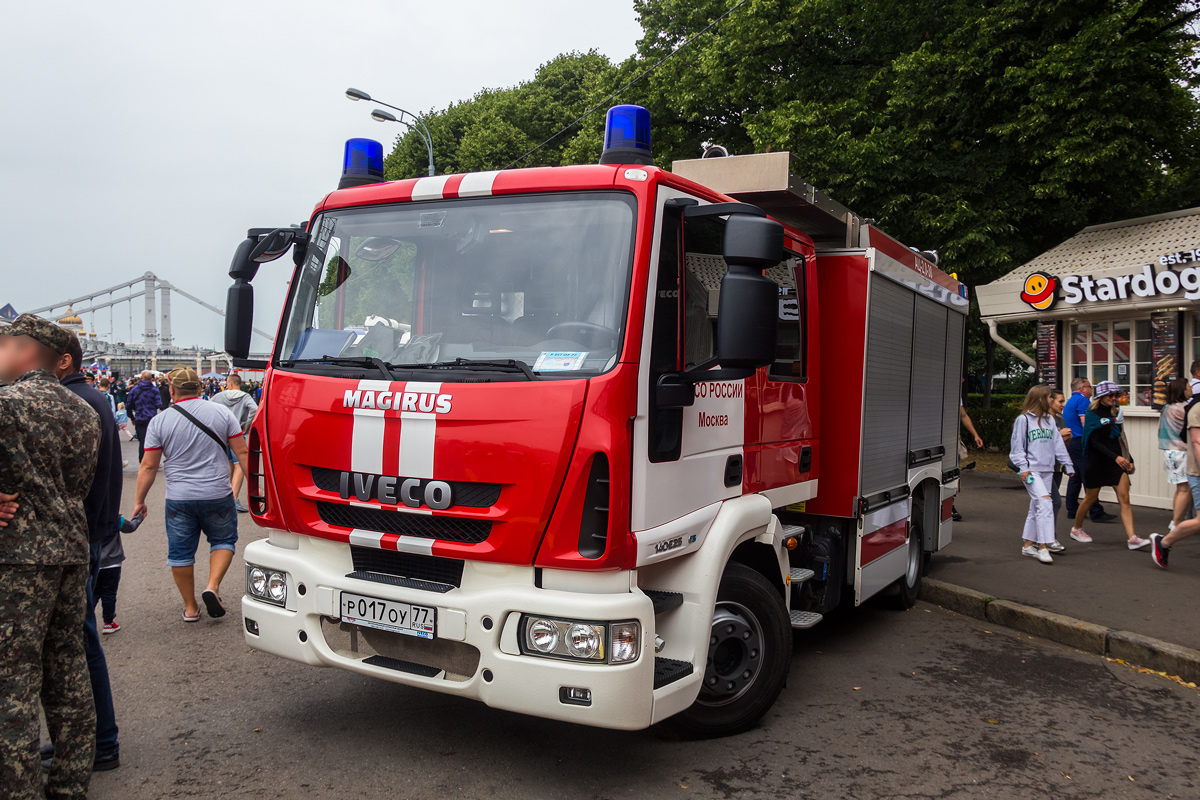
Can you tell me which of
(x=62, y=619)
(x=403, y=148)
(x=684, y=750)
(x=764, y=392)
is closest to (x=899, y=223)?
(x=764, y=392)

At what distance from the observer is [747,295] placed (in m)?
3.34

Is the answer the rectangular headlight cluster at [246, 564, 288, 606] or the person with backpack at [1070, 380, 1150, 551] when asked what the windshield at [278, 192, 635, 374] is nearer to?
the rectangular headlight cluster at [246, 564, 288, 606]

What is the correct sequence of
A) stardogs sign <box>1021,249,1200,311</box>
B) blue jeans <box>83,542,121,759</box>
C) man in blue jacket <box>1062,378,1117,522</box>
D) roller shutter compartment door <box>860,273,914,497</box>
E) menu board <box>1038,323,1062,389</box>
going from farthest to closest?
menu board <box>1038,323,1062,389</box>
stardogs sign <box>1021,249,1200,311</box>
man in blue jacket <box>1062,378,1117,522</box>
roller shutter compartment door <box>860,273,914,497</box>
blue jeans <box>83,542,121,759</box>

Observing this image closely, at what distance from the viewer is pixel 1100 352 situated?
12711 mm

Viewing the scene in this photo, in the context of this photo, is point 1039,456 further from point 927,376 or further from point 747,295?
point 747,295

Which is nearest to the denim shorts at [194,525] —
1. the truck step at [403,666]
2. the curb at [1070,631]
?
the truck step at [403,666]

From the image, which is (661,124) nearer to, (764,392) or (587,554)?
(764,392)

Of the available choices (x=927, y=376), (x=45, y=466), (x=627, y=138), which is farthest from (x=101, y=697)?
(x=927, y=376)

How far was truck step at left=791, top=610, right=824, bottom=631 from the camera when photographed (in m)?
4.77

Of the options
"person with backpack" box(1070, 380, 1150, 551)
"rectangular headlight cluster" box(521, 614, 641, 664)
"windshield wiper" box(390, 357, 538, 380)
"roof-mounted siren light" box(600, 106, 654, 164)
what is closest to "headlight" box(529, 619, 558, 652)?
"rectangular headlight cluster" box(521, 614, 641, 664)

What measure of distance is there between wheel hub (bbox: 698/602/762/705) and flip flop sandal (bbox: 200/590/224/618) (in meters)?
3.54

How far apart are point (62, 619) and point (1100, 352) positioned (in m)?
13.2

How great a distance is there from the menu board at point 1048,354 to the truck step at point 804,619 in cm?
992

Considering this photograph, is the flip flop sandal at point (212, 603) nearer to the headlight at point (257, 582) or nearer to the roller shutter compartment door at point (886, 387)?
the headlight at point (257, 582)
